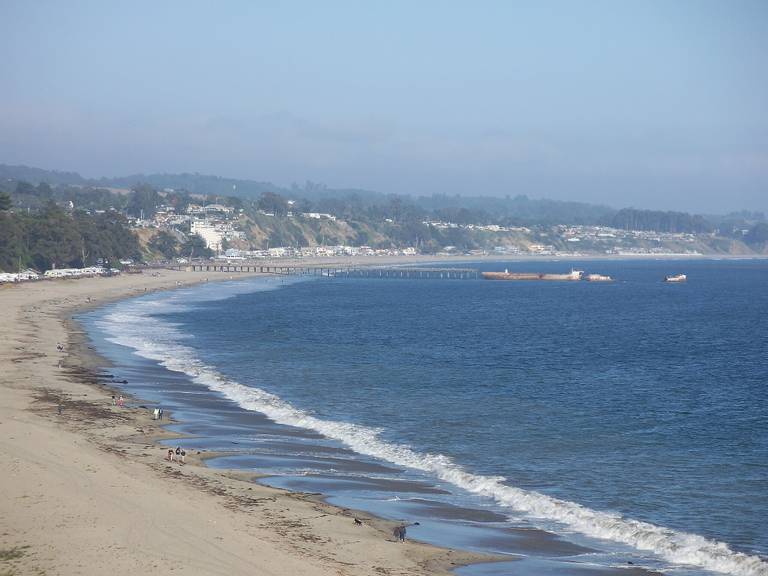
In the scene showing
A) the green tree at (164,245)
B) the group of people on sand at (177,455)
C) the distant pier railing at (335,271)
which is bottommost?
the distant pier railing at (335,271)

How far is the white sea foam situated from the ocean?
72 millimetres

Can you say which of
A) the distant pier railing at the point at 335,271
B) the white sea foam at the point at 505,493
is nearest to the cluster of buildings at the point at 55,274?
the distant pier railing at the point at 335,271

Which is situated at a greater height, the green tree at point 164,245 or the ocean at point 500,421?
the green tree at point 164,245

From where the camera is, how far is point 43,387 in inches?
1606

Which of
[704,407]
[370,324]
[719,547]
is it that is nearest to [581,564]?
[719,547]

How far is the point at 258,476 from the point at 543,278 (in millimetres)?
158558

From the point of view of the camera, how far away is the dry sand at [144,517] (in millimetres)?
19172

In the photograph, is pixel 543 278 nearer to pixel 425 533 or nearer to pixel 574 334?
pixel 574 334

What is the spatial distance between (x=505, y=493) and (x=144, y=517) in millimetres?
10300

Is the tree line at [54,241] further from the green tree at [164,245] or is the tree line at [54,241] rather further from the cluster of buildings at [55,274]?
the green tree at [164,245]

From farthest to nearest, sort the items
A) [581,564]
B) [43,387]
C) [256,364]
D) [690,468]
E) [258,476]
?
[256,364], [43,387], [690,468], [258,476], [581,564]

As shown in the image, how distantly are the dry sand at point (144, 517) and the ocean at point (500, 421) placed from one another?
147cm

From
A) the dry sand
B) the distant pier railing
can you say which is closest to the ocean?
the dry sand

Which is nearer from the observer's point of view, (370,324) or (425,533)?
(425,533)
